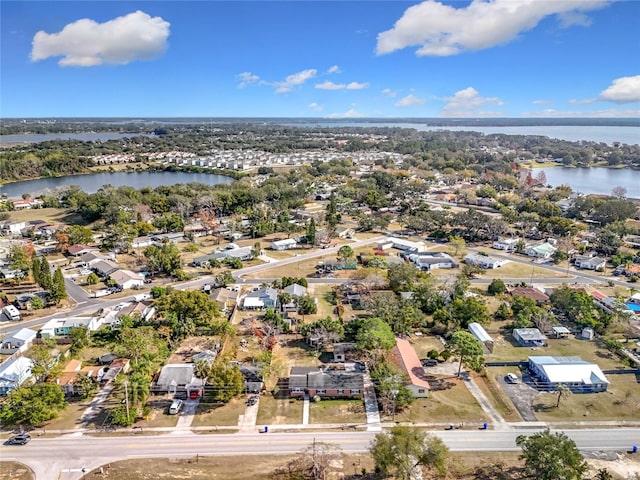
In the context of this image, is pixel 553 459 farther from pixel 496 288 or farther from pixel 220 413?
pixel 496 288

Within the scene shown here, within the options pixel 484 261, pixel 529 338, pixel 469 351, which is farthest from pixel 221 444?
pixel 484 261

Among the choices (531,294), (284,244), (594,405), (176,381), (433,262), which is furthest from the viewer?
(284,244)

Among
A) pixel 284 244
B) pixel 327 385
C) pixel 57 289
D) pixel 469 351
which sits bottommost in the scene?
pixel 327 385

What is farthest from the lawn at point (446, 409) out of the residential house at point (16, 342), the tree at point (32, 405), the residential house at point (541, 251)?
the residential house at point (541, 251)

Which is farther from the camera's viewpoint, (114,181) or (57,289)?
(114,181)

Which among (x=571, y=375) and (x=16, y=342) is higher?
(x=16, y=342)

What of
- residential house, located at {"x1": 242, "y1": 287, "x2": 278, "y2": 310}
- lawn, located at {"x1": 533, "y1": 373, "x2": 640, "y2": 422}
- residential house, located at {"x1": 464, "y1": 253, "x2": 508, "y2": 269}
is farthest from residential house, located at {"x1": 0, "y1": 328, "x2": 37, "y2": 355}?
residential house, located at {"x1": 464, "y1": 253, "x2": 508, "y2": 269}

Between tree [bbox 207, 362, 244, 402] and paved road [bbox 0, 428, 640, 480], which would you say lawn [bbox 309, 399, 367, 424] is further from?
tree [bbox 207, 362, 244, 402]
